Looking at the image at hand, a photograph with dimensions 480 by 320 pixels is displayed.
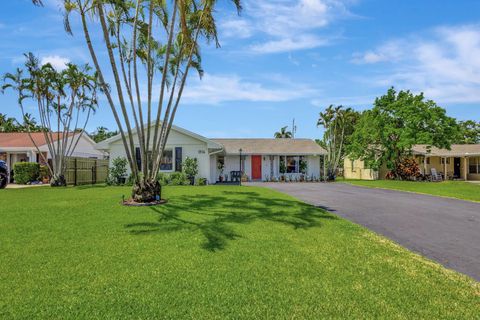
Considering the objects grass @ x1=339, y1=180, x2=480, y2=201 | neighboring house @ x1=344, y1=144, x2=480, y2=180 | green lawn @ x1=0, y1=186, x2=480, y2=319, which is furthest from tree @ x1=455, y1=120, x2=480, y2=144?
green lawn @ x1=0, y1=186, x2=480, y2=319

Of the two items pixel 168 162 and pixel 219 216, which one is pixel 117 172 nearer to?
pixel 168 162

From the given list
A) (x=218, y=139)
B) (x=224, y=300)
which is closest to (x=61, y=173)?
(x=218, y=139)

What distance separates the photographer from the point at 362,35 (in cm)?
1330

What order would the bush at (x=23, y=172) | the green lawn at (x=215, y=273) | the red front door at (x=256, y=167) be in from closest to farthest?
the green lawn at (x=215, y=273) < the bush at (x=23, y=172) < the red front door at (x=256, y=167)

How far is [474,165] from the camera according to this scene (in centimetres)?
3494

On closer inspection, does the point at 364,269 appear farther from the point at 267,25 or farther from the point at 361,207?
the point at 267,25

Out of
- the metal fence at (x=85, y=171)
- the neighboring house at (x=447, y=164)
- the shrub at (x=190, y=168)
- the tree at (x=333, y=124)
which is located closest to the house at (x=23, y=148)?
the metal fence at (x=85, y=171)

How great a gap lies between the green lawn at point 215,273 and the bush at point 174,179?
1291 centimetres

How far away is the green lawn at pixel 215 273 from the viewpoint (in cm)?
389

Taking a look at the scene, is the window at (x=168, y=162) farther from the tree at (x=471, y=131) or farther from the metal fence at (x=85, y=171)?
the tree at (x=471, y=131)

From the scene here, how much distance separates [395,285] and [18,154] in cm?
3373

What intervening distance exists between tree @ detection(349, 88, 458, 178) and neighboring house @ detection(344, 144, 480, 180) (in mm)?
2298

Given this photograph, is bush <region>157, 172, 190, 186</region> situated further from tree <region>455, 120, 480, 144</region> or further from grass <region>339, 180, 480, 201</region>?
tree <region>455, 120, 480, 144</region>

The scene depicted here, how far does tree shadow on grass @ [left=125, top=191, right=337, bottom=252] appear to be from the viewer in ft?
25.2
